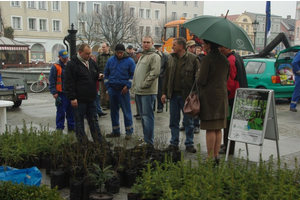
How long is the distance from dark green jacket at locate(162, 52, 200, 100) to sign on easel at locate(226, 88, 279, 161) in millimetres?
935

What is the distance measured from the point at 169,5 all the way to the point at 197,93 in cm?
7283

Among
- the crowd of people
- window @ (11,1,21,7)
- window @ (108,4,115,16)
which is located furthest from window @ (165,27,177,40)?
window @ (11,1,21,7)

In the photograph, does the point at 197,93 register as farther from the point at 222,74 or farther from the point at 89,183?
the point at 89,183

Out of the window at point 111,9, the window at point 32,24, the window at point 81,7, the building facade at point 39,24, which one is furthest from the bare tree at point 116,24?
the window at point 32,24

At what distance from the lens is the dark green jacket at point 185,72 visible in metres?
6.42

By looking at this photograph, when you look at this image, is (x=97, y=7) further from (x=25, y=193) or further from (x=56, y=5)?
(x=25, y=193)

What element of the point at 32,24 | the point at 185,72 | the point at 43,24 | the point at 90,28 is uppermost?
the point at 43,24

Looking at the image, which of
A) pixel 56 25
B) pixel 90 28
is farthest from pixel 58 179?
pixel 56 25

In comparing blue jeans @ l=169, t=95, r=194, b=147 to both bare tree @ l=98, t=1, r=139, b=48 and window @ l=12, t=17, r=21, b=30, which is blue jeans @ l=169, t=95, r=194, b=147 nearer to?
bare tree @ l=98, t=1, r=139, b=48

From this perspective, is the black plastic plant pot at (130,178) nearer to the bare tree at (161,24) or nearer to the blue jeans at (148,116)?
the blue jeans at (148,116)

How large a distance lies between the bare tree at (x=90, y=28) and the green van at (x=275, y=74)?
44460mm

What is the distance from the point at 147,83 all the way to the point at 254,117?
2.11m

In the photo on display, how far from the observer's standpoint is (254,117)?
5652mm

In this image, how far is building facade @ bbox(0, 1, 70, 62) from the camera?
56812 mm
